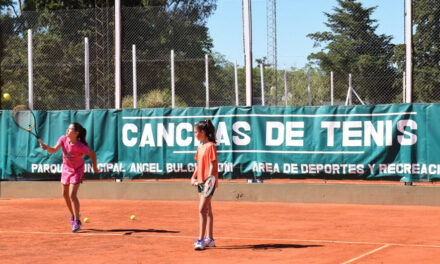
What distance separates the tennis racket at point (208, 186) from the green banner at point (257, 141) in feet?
20.1

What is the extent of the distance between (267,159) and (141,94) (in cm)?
695

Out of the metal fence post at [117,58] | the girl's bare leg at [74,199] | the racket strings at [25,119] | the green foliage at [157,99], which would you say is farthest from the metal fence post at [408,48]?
the green foliage at [157,99]

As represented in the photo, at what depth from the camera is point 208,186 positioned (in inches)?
333

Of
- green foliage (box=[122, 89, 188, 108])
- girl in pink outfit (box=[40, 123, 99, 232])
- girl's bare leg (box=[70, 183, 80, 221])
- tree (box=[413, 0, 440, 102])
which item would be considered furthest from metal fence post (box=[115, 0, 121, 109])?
tree (box=[413, 0, 440, 102])

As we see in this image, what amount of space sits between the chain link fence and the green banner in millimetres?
1021

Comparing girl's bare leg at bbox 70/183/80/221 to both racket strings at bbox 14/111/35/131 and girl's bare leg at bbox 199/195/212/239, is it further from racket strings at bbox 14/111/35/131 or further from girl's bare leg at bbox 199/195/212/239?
girl's bare leg at bbox 199/195/212/239

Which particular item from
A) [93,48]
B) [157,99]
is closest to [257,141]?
[157,99]

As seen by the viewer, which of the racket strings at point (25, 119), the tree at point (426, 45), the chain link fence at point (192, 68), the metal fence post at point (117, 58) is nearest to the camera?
the racket strings at point (25, 119)

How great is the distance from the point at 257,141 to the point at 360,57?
6865mm

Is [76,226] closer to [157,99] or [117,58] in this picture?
[117,58]

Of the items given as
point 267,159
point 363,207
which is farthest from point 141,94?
point 363,207

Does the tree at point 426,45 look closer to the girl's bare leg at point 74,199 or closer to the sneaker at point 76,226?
the girl's bare leg at point 74,199

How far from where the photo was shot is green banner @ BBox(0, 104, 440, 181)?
44.8ft

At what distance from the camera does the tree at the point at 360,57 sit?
17.6 meters
